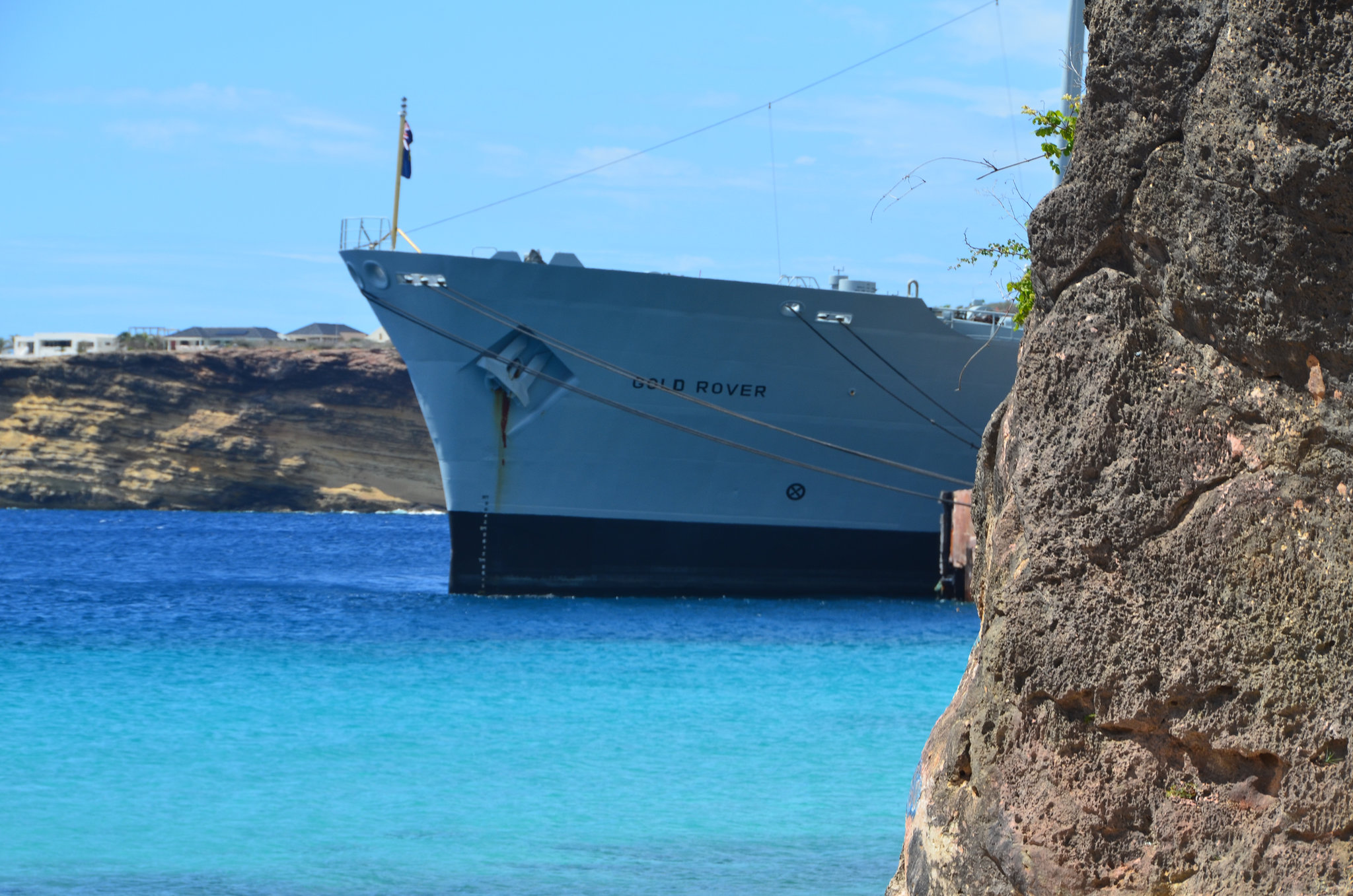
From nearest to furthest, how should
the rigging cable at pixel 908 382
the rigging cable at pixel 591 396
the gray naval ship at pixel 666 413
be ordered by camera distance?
the gray naval ship at pixel 666 413, the rigging cable at pixel 591 396, the rigging cable at pixel 908 382

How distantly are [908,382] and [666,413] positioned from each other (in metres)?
4.19

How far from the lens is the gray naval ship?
20.2 meters

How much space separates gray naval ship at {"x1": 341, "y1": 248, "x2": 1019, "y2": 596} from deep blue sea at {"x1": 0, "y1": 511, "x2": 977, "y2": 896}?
976mm

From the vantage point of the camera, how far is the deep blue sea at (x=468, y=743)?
7758 millimetres

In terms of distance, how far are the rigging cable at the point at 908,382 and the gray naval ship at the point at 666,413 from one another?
0.03m

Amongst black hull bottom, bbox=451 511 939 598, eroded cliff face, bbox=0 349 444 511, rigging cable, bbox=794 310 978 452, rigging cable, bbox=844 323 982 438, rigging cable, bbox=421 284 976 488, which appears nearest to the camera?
rigging cable, bbox=421 284 976 488

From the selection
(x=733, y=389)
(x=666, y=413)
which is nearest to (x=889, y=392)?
(x=733, y=389)

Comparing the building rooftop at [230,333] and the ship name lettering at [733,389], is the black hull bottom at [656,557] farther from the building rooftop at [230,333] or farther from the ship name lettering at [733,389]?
the building rooftop at [230,333]

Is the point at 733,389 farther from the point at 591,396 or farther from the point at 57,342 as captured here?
the point at 57,342

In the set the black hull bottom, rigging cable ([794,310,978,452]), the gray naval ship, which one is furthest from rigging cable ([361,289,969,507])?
rigging cable ([794,310,978,452])

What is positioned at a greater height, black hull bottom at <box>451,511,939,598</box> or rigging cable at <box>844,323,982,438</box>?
rigging cable at <box>844,323,982,438</box>

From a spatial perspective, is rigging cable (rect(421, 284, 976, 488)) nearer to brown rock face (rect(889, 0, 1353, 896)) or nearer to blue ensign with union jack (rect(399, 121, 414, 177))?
blue ensign with union jack (rect(399, 121, 414, 177))

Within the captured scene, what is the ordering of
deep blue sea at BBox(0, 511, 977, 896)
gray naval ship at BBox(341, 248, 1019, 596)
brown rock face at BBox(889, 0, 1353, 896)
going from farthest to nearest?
gray naval ship at BBox(341, 248, 1019, 596)
deep blue sea at BBox(0, 511, 977, 896)
brown rock face at BBox(889, 0, 1353, 896)

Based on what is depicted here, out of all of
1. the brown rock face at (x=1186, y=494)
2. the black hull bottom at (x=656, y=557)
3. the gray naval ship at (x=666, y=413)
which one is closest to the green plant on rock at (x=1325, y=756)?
the brown rock face at (x=1186, y=494)
